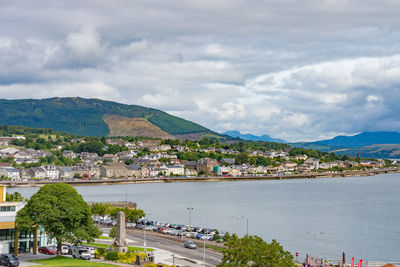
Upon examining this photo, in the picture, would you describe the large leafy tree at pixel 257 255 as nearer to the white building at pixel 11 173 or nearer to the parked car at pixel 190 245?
the parked car at pixel 190 245

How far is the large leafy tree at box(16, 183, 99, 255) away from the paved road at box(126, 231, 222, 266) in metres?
7.28

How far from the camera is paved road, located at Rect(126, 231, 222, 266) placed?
127ft

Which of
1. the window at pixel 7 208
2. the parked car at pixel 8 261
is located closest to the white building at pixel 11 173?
the window at pixel 7 208

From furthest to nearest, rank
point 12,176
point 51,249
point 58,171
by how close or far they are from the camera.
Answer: point 58,171 → point 12,176 → point 51,249

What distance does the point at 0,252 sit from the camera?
116 ft

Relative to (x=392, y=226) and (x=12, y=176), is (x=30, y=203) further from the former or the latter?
(x=12, y=176)

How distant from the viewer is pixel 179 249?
43906mm

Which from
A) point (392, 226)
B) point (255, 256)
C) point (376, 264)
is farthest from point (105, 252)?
point (392, 226)

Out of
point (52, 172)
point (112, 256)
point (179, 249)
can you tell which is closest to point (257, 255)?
point (112, 256)

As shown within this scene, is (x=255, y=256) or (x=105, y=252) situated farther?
(x=105, y=252)

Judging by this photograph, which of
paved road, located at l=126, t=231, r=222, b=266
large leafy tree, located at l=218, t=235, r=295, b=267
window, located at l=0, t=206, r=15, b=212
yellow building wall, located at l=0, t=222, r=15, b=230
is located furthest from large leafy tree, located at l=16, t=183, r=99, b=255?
large leafy tree, located at l=218, t=235, r=295, b=267

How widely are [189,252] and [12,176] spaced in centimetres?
12318

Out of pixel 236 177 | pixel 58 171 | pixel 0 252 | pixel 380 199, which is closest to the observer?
pixel 0 252

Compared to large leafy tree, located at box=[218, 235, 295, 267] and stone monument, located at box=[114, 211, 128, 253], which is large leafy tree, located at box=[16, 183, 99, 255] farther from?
large leafy tree, located at box=[218, 235, 295, 267]
